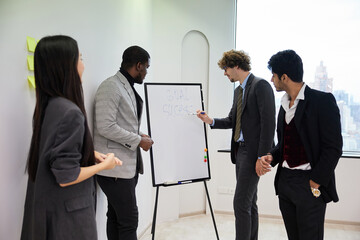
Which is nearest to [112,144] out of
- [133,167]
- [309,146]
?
[133,167]

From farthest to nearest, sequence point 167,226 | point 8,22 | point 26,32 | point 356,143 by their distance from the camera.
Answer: point 356,143 → point 167,226 → point 26,32 → point 8,22

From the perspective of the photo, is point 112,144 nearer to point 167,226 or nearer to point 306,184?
point 306,184

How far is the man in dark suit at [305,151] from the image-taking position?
145 centimetres

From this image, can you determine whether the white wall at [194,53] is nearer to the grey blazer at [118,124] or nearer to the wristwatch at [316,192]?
the grey blazer at [118,124]

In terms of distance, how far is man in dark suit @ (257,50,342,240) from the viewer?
1452mm

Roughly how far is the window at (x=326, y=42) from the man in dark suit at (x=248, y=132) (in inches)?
57.3

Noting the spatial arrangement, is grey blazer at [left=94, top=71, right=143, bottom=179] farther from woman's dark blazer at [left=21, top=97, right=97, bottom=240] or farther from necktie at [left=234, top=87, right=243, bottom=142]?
necktie at [left=234, top=87, right=243, bottom=142]

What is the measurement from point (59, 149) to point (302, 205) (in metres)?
1.23

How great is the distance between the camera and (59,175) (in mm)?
1096

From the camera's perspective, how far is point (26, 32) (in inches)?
54.0

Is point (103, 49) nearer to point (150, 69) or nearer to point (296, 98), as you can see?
point (150, 69)

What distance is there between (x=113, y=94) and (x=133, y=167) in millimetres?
505

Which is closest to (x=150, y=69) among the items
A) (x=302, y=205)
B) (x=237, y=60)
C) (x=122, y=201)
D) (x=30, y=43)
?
(x=237, y=60)

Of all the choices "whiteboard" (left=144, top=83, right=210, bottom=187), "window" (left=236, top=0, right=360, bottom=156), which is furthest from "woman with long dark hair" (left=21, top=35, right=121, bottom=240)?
"window" (left=236, top=0, right=360, bottom=156)
